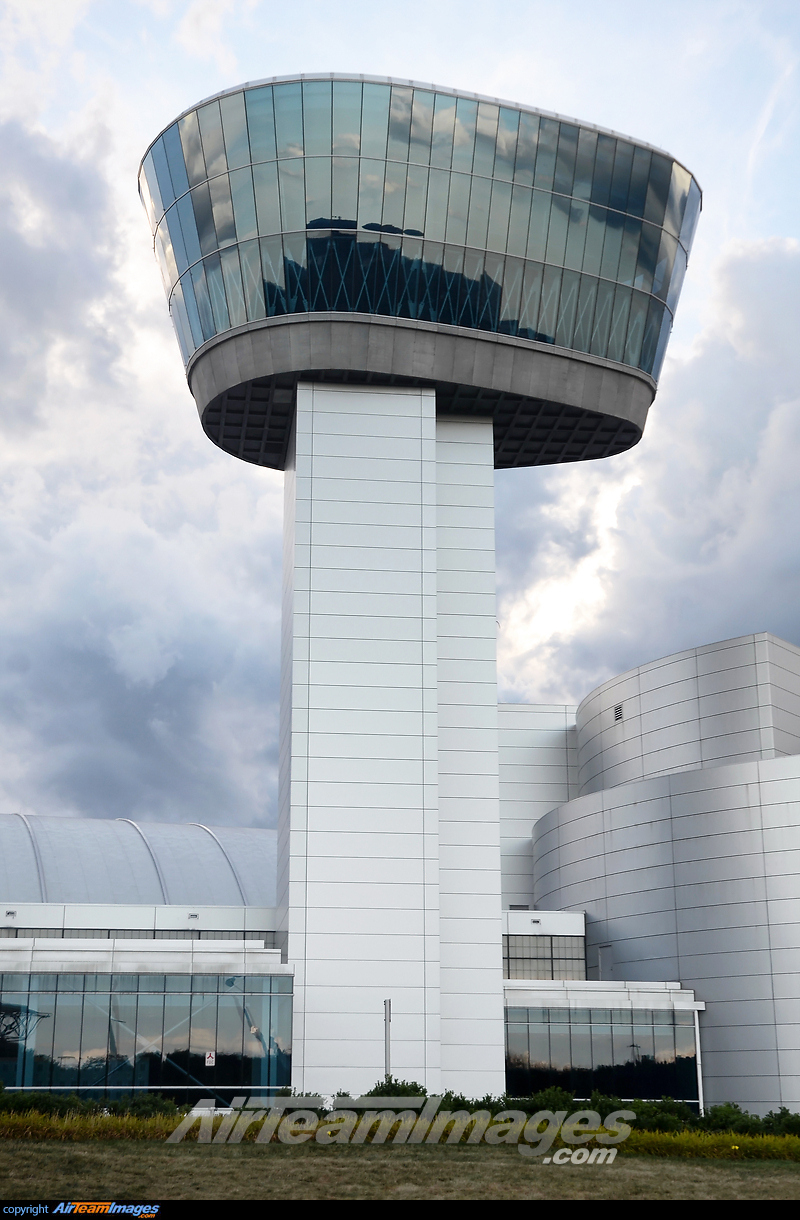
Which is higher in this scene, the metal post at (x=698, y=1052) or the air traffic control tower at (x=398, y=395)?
the air traffic control tower at (x=398, y=395)

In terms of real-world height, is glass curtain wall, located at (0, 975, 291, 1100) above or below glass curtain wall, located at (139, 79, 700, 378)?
below

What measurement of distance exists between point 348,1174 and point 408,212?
138 feet

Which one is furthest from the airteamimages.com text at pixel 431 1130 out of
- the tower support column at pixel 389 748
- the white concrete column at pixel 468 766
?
the white concrete column at pixel 468 766

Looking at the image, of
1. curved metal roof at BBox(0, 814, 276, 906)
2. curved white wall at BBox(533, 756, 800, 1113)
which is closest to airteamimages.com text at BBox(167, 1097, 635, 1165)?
curved white wall at BBox(533, 756, 800, 1113)

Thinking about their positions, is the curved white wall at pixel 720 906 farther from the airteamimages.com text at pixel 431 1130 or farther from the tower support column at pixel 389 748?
the airteamimages.com text at pixel 431 1130

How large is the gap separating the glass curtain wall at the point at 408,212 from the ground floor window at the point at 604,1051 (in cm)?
2974

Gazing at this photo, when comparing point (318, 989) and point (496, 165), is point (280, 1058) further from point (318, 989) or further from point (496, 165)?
point (496, 165)

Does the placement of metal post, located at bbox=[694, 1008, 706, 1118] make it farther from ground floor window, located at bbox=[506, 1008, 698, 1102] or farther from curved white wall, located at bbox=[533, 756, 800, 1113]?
curved white wall, located at bbox=[533, 756, 800, 1113]

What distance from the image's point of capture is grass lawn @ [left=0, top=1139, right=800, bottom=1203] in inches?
921

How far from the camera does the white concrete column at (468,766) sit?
50875 mm

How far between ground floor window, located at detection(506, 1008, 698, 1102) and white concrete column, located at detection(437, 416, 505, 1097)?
255cm

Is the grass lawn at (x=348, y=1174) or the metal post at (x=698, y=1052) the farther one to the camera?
the metal post at (x=698, y=1052)

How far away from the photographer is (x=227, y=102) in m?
56.8

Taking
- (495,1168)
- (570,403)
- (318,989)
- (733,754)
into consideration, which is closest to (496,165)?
(570,403)
